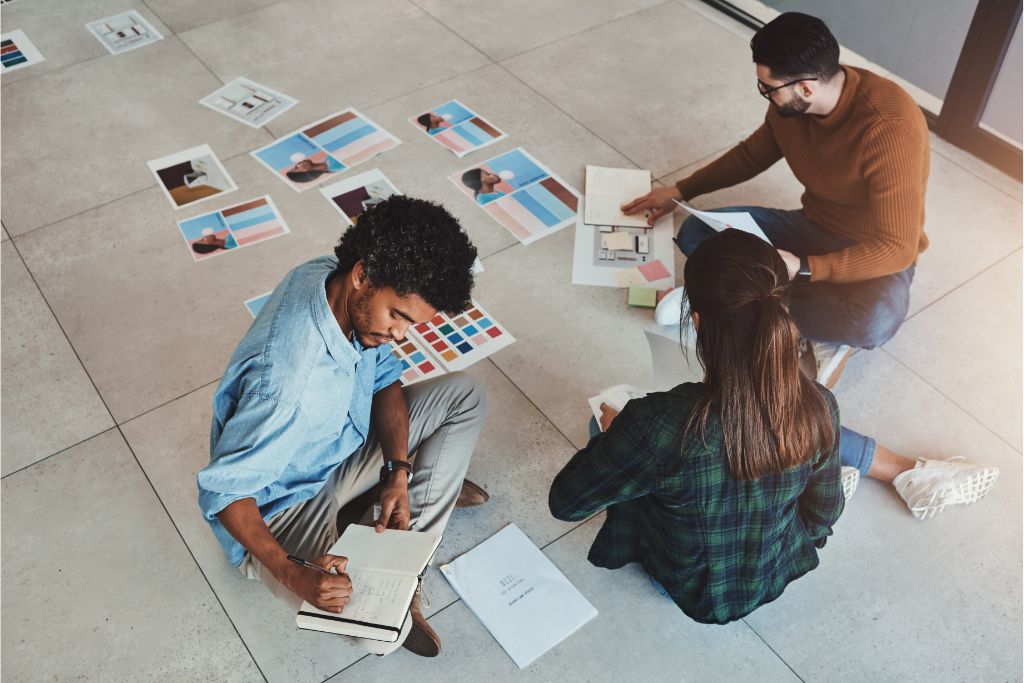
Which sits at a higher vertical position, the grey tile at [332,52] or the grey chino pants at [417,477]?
the grey chino pants at [417,477]

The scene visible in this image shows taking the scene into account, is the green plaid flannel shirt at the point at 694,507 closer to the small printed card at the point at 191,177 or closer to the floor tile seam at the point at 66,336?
the floor tile seam at the point at 66,336

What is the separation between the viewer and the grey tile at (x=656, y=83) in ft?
11.1

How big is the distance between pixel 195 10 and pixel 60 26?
1.90 feet

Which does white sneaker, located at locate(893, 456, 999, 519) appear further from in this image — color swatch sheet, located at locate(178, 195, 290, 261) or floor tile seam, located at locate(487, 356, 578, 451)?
color swatch sheet, located at locate(178, 195, 290, 261)

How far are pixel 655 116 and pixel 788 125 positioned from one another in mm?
1051

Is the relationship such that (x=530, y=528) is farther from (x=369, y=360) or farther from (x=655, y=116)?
(x=655, y=116)

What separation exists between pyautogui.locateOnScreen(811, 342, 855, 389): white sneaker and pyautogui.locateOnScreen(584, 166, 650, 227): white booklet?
78 centimetres

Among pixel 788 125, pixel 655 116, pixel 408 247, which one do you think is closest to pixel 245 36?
pixel 655 116

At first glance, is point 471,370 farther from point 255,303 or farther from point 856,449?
point 856,449

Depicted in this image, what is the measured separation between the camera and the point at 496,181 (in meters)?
3.19

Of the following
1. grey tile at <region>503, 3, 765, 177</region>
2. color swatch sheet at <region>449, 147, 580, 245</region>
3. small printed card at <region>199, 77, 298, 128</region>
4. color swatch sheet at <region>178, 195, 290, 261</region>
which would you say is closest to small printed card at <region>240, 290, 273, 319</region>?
color swatch sheet at <region>178, 195, 290, 261</region>

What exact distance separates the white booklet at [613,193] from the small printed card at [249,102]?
4.14ft

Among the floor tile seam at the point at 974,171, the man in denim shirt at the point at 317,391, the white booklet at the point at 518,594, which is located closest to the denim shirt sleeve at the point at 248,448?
the man in denim shirt at the point at 317,391

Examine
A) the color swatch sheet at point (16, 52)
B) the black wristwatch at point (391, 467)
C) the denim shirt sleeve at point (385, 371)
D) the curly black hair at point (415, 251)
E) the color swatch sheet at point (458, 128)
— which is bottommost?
the color swatch sheet at point (16, 52)
